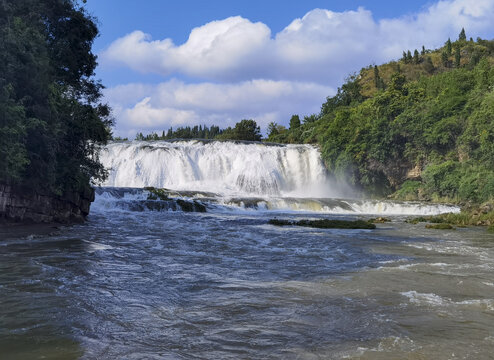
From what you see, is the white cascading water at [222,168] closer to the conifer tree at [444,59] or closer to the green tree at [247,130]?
the green tree at [247,130]

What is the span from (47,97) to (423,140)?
3572cm

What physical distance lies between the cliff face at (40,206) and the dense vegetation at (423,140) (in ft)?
88.7

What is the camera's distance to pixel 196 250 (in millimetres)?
10523

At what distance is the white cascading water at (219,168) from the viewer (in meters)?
38.8

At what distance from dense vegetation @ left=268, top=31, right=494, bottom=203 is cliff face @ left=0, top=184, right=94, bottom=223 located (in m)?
27.0

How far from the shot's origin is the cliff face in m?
13.1

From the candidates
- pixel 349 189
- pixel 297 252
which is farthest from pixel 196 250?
pixel 349 189

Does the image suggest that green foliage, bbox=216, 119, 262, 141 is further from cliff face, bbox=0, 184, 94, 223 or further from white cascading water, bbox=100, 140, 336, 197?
cliff face, bbox=0, 184, 94, 223

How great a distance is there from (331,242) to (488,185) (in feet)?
74.5

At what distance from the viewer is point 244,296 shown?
18.7 feet

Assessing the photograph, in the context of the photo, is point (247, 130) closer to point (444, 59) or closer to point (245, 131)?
point (245, 131)

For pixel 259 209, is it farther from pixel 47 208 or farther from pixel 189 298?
pixel 189 298

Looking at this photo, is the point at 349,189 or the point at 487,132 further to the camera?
the point at 349,189

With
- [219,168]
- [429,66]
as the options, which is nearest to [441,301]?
[219,168]
